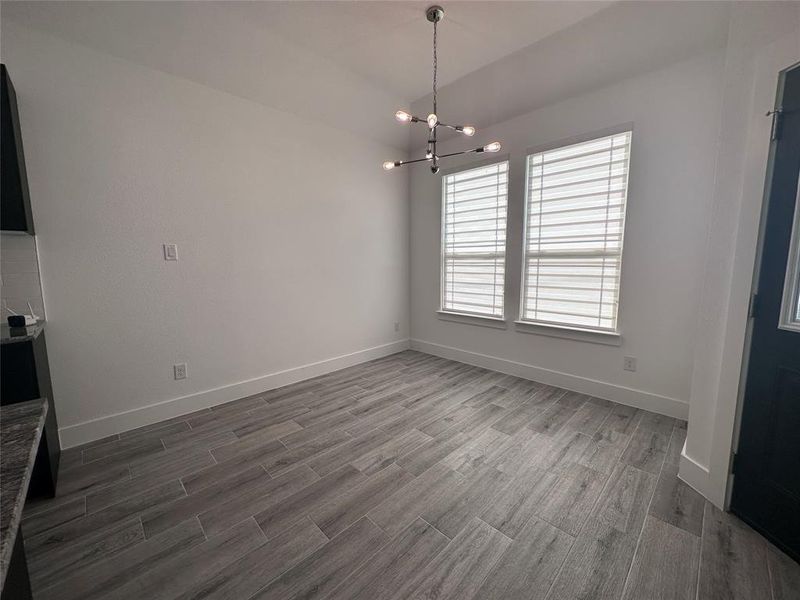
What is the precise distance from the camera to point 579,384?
126 inches

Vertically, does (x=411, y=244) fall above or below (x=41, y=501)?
above

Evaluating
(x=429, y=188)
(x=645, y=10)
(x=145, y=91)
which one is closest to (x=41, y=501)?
(x=145, y=91)

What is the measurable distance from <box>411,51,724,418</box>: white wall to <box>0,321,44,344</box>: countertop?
389cm

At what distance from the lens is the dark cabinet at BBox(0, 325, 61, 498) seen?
175cm

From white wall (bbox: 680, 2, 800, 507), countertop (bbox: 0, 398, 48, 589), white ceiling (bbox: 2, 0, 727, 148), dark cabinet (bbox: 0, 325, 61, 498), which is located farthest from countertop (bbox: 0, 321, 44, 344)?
white wall (bbox: 680, 2, 800, 507)

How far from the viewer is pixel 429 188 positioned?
14.2ft

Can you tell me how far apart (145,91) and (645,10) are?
371 centimetres

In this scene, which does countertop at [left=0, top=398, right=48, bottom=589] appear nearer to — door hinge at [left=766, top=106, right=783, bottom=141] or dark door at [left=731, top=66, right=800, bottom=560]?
dark door at [left=731, top=66, right=800, bottom=560]

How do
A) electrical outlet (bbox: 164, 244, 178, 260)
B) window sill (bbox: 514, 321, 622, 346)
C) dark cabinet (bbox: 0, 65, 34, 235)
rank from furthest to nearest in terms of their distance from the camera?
1. window sill (bbox: 514, 321, 622, 346)
2. electrical outlet (bbox: 164, 244, 178, 260)
3. dark cabinet (bbox: 0, 65, 34, 235)

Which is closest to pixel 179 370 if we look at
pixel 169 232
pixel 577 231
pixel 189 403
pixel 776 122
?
pixel 189 403

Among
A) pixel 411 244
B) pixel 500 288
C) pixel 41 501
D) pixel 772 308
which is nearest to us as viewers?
pixel 772 308

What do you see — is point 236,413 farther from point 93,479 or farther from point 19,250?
point 19,250

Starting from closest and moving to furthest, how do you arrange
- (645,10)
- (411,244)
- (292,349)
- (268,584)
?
(268,584) < (645,10) < (292,349) < (411,244)

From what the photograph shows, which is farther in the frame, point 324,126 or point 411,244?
point 411,244
